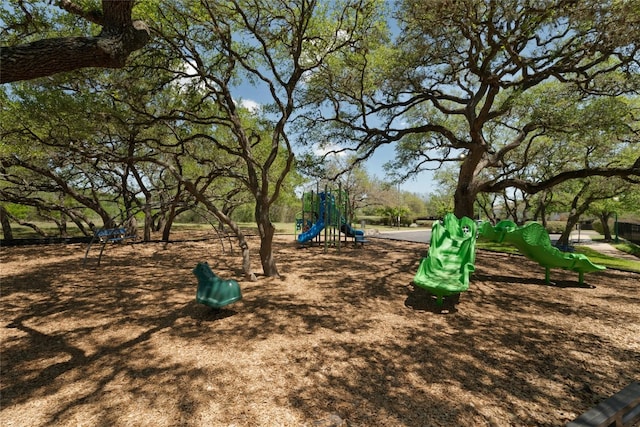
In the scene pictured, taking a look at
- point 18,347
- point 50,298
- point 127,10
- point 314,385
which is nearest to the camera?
point 127,10

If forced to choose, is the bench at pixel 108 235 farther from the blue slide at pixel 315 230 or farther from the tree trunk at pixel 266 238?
the blue slide at pixel 315 230

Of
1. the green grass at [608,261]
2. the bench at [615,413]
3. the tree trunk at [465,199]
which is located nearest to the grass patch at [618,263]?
the green grass at [608,261]

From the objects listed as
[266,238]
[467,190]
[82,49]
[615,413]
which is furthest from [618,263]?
[82,49]

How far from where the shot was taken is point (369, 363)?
12.4 ft

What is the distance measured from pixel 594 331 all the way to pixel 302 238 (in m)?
11.5

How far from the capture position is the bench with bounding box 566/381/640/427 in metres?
2.32

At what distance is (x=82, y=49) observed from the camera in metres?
2.75

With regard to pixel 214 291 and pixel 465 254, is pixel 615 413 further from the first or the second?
pixel 214 291

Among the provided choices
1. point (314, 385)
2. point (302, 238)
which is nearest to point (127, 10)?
point (314, 385)

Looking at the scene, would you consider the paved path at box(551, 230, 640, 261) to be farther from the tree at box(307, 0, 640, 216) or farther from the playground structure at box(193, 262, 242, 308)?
the playground structure at box(193, 262, 242, 308)

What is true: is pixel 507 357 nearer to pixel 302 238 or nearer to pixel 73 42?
pixel 73 42

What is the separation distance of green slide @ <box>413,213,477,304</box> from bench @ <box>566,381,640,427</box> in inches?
111

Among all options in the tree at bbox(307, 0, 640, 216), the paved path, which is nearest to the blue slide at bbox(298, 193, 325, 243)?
the tree at bbox(307, 0, 640, 216)

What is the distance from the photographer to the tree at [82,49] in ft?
8.11
